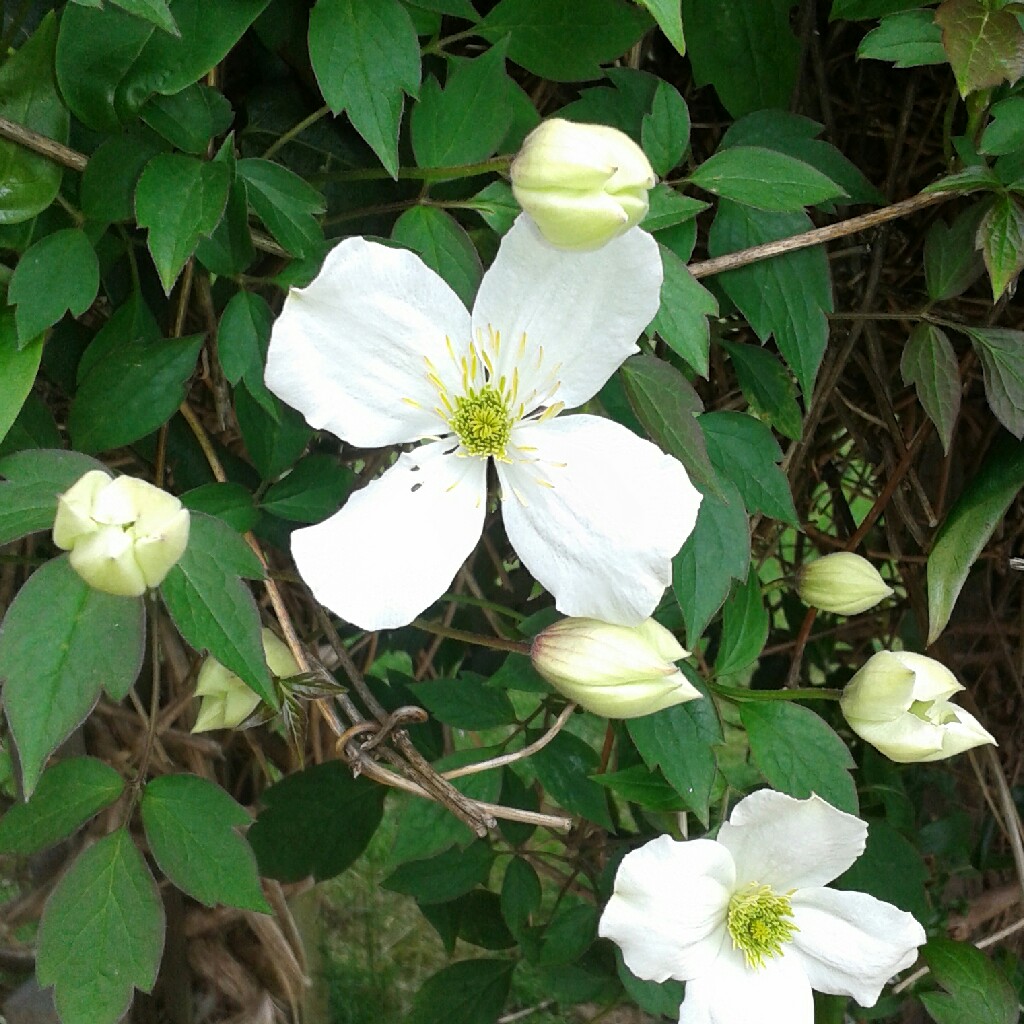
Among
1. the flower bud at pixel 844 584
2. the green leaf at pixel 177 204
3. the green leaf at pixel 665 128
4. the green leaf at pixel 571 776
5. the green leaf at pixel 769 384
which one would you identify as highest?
the green leaf at pixel 665 128

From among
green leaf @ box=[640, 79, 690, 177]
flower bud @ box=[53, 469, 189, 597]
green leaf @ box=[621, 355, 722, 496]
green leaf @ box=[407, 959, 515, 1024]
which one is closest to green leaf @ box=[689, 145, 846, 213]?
green leaf @ box=[640, 79, 690, 177]

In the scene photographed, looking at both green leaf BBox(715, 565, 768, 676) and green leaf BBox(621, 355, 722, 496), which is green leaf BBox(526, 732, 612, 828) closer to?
green leaf BBox(715, 565, 768, 676)

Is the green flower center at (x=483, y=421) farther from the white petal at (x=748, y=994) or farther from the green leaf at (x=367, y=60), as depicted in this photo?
the white petal at (x=748, y=994)

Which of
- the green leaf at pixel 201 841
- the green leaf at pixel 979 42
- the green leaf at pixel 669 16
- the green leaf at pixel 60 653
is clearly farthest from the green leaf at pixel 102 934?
the green leaf at pixel 979 42

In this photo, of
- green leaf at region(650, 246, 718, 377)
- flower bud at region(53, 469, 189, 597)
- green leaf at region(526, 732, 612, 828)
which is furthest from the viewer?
green leaf at region(526, 732, 612, 828)

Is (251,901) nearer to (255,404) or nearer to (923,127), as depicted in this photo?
(255,404)

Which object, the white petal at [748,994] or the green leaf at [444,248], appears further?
the white petal at [748,994]

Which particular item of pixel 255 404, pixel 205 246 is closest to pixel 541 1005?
pixel 255 404
